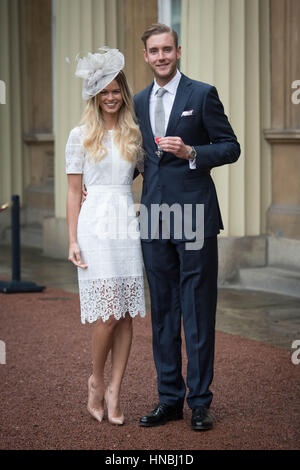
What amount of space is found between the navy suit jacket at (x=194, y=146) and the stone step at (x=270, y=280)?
4.17 metres

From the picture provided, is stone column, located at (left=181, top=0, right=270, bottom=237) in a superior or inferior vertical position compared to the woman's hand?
superior

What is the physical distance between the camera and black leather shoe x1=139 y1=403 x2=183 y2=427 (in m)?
4.52

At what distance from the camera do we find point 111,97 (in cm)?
445

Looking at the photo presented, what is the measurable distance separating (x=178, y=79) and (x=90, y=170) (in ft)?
2.18

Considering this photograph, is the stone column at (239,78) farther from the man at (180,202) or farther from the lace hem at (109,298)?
the lace hem at (109,298)

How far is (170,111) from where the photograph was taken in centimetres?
451

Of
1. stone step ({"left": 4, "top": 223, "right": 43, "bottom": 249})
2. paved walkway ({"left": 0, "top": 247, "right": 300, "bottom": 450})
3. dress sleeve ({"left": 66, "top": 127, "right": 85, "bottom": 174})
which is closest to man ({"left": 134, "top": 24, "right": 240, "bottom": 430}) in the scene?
paved walkway ({"left": 0, "top": 247, "right": 300, "bottom": 450})

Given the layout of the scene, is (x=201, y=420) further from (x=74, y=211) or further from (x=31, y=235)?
(x=31, y=235)

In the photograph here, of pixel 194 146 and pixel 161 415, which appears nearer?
pixel 194 146

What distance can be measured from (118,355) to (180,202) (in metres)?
0.90

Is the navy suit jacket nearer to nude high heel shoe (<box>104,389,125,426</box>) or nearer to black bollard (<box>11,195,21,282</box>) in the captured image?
nude high heel shoe (<box>104,389,125,426</box>)

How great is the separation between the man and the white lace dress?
120mm

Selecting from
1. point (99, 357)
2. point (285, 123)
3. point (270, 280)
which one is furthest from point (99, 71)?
point (285, 123)

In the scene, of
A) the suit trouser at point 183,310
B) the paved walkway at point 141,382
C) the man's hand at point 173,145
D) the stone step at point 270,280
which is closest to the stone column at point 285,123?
the stone step at point 270,280
